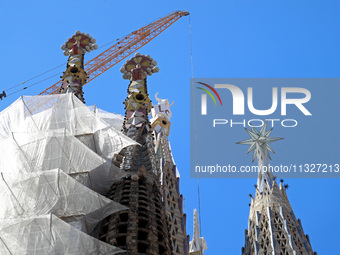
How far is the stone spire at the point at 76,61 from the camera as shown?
161 feet

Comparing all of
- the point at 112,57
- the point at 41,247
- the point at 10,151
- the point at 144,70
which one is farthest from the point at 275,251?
the point at 112,57

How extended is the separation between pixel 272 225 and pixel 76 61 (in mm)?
18545

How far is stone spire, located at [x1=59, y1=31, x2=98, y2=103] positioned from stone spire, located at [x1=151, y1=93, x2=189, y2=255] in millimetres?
7060

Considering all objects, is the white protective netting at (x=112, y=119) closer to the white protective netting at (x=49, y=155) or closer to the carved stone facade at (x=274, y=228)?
the carved stone facade at (x=274, y=228)

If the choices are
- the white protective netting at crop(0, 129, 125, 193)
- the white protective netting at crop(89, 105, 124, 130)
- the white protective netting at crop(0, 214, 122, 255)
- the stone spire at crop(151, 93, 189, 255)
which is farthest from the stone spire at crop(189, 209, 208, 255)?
the white protective netting at crop(0, 214, 122, 255)

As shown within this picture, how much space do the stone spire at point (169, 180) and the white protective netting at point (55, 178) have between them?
7.78m

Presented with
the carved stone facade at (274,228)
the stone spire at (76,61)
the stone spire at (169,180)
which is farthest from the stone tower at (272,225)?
the stone spire at (76,61)

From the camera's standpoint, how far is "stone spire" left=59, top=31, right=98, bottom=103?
161 ft

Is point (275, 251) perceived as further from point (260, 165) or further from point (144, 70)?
point (144, 70)

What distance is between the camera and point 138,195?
3325cm

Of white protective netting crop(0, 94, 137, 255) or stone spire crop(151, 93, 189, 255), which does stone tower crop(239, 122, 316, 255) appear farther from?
white protective netting crop(0, 94, 137, 255)

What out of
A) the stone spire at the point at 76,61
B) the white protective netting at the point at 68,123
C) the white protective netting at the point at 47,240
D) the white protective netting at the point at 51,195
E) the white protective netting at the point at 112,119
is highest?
the stone spire at the point at 76,61

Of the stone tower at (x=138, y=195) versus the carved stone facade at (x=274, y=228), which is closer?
the stone tower at (x=138, y=195)
